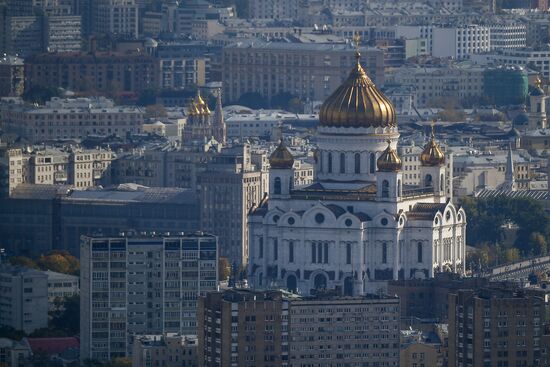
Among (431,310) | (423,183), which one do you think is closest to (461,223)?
(423,183)

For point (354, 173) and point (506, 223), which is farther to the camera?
point (506, 223)

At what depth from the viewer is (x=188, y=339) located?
147 m

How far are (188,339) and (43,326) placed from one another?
12.6 m

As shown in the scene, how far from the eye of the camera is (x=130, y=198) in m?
185

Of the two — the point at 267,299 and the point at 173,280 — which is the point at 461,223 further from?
the point at 267,299

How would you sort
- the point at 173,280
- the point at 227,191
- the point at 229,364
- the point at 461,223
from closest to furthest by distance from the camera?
the point at 229,364, the point at 173,280, the point at 461,223, the point at 227,191

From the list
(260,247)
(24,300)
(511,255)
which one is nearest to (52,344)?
(24,300)

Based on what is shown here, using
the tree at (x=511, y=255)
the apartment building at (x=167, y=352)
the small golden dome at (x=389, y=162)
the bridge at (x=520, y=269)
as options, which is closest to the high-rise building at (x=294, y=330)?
the apartment building at (x=167, y=352)

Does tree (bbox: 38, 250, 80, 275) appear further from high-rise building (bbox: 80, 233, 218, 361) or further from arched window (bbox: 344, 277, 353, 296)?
high-rise building (bbox: 80, 233, 218, 361)

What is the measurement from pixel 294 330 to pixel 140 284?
558 inches

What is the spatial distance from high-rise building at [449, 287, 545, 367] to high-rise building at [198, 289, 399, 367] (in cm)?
326

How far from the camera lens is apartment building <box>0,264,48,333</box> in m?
159

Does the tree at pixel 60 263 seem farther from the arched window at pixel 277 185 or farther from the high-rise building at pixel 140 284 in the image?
the high-rise building at pixel 140 284

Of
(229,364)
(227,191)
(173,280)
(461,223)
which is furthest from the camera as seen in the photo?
(227,191)
